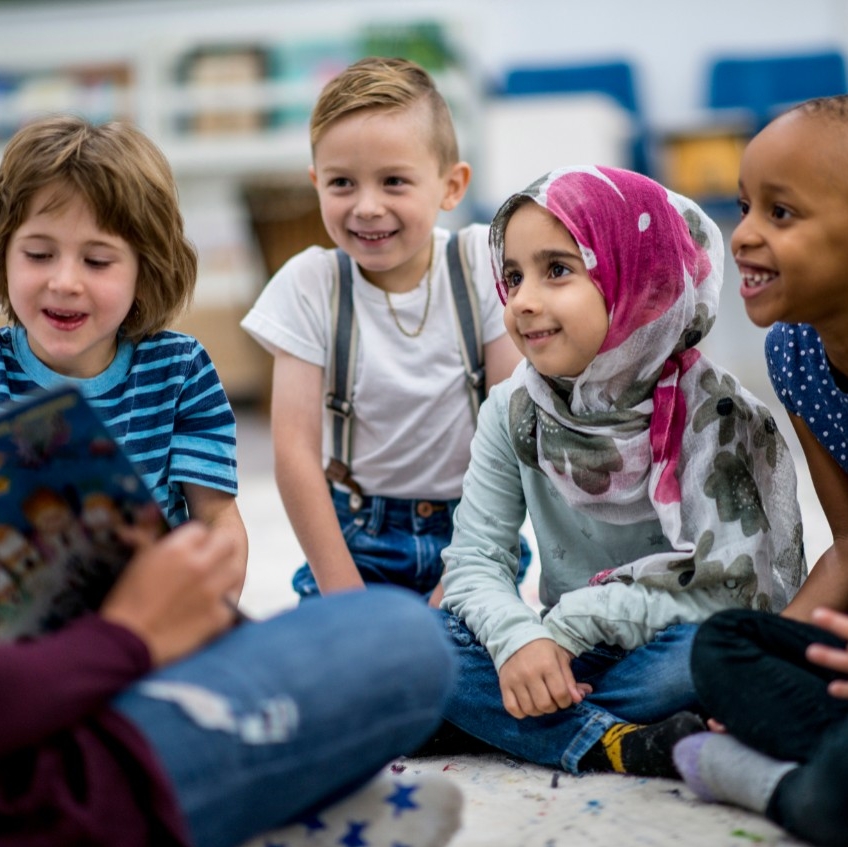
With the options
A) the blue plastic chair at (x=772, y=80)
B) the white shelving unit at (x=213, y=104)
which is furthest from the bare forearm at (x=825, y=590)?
the blue plastic chair at (x=772, y=80)

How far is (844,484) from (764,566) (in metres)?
0.12

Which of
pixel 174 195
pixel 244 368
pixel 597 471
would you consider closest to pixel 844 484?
pixel 597 471

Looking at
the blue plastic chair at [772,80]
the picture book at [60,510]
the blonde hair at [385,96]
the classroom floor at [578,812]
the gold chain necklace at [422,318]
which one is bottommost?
the classroom floor at [578,812]

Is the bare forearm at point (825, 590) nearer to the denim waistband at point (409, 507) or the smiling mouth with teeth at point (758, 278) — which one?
the smiling mouth with teeth at point (758, 278)

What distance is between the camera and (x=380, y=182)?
1496 millimetres

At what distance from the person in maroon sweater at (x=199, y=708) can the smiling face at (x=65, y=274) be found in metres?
0.38

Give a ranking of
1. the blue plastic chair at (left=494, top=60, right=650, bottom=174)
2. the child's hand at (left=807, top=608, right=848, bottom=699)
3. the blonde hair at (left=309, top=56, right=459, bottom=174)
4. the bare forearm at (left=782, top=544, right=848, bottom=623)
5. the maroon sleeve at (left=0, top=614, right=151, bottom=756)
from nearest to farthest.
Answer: the maroon sleeve at (left=0, top=614, right=151, bottom=756), the child's hand at (left=807, top=608, right=848, bottom=699), the bare forearm at (left=782, top=544, right=848, bottom=623), the blonde hair at (left=309, top=56, right=459, bottom=174), the blue plastic chair at (left=494, top=60, right=650, bottom=174)

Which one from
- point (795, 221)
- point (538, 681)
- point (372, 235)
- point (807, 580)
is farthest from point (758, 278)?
point (372, 235)

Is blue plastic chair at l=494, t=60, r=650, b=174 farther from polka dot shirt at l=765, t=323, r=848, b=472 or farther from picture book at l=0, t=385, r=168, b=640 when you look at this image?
picture book at l=0, t=385, r=168, b=640

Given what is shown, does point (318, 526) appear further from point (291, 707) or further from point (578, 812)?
point (291, 707)

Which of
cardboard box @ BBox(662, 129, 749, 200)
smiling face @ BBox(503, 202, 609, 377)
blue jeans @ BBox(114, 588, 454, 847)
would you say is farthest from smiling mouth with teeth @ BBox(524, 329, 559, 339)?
cardboard box @ BBox(662, 129, 749, 200)

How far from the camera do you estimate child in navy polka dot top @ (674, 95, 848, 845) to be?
902 mm

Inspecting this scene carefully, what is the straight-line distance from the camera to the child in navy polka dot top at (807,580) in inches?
35.5

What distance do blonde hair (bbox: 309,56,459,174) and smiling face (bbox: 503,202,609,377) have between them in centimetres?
36
